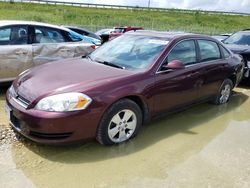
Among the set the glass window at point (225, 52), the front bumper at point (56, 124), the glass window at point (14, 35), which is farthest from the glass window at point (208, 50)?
the glass window at point (14, 35)

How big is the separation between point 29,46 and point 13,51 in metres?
0.36

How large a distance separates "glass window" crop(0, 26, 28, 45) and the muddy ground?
1.82 meters

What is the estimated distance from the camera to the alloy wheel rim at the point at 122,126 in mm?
3984

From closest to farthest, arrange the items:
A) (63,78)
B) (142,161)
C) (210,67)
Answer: (142,161) → (63,78) → (210,67)

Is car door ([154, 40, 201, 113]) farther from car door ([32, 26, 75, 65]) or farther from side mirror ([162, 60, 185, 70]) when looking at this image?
car door ([32, 26, 75, 65])

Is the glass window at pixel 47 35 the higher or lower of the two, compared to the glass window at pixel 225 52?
higher

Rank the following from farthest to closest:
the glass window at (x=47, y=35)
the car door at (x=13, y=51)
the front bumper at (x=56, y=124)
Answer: the glass window at (x=47, y=35), the car door at (x=13, y=51), the front bumper at (x=56, y=124)

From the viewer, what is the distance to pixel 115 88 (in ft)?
12.8

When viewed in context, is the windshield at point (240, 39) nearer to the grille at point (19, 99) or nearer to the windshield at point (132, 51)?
the windshield at point (132, 51)

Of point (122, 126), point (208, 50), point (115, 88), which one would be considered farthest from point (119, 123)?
point (208, 50)

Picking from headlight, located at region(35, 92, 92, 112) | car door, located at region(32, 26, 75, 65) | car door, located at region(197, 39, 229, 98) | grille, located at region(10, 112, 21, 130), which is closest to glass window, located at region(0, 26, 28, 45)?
car door, located at region(32, 26, 75, 65)

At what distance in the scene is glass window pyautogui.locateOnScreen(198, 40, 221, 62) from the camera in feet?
17.8

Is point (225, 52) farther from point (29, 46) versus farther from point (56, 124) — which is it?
point (56, 124)

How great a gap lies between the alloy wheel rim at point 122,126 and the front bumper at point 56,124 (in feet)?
0.93
